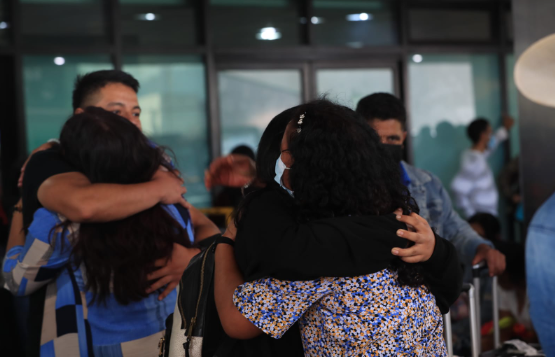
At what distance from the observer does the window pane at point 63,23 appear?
5.91 m

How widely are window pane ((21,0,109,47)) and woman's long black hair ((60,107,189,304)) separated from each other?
14.9 feet

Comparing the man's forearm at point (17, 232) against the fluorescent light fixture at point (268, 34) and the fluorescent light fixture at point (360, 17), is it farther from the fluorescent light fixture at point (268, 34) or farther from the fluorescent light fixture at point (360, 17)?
the fluorescent light fixture at point (360, 17)

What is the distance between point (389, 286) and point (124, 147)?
964 mm

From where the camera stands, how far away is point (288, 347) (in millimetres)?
1489

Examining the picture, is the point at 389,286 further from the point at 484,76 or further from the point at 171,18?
the point at 484,76

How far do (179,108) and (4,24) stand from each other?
6.25ft

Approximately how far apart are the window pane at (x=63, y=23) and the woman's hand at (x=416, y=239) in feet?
17.8

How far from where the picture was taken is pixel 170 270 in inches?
75.7

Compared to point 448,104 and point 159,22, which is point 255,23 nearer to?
point 159,22

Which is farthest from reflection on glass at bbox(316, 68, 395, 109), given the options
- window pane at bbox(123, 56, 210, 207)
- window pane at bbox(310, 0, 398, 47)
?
window pane at bbox(123, 56, 210, 207)

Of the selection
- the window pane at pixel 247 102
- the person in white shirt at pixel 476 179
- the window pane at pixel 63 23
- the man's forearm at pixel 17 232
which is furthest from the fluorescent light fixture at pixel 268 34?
the man's forearm at pixel 17 232

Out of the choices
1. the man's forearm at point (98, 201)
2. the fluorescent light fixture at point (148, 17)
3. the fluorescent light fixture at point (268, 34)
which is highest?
the fluorescent light fixture at point (148, 17)

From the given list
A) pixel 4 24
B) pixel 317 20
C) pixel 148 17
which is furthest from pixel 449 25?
pixel 4 24

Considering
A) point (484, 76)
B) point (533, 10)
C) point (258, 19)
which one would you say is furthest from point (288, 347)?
point (484, 76)
